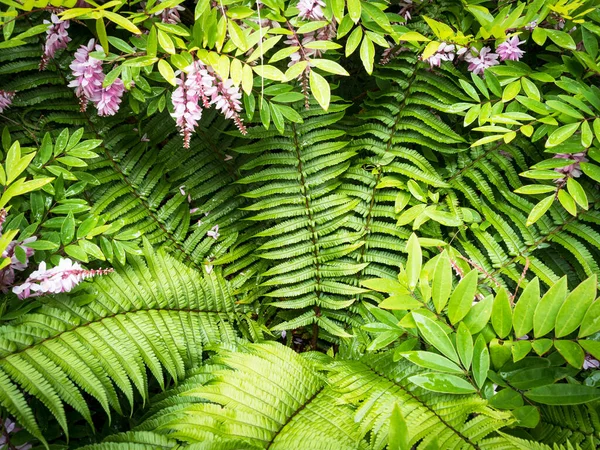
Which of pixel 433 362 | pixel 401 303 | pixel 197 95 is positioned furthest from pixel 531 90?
pixel 197 95

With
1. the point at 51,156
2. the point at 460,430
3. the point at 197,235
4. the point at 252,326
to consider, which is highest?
the point at 51,156

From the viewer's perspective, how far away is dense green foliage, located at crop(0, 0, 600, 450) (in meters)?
1.09

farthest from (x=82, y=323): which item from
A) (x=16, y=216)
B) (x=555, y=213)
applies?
(x=555, y=213)

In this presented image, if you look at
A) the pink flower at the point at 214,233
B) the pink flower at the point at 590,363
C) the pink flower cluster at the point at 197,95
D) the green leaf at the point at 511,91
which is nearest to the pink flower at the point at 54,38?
the pink flower cluster at the point at 197,95

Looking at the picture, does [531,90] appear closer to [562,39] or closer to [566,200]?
[562,39]

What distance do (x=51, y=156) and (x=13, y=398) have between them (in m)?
0.76

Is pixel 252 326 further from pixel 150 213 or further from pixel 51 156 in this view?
pixel 51 156

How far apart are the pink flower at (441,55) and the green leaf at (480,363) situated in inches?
40.2

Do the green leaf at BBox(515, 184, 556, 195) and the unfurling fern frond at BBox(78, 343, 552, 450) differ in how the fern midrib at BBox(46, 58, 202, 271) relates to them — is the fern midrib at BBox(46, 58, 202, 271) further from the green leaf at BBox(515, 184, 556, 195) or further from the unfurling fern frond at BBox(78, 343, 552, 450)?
the green leaf at BBox(515, 184, 556, 195)

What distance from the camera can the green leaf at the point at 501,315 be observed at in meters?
1.11

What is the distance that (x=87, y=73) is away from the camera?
4.41 feet

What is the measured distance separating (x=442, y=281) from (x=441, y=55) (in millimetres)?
902

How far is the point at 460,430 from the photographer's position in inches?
40.5

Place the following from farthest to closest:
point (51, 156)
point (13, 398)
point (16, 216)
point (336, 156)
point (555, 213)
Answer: point (336, 156), point (555, 213), point (51, 156), point (16, 216), point (13, 398)
